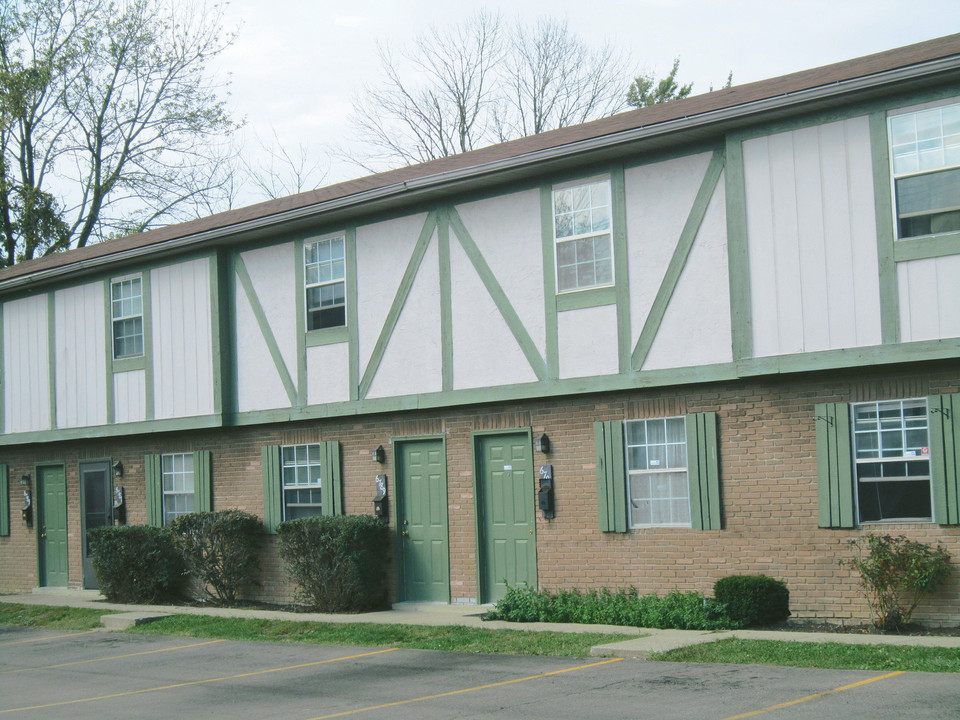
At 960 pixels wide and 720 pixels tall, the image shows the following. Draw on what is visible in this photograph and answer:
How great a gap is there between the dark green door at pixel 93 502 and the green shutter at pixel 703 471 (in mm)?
11848

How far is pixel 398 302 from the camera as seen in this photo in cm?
1596


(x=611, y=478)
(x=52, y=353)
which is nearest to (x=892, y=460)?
(x=611, y=478)

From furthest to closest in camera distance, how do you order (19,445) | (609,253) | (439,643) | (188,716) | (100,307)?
1. (19,445)
2. (100,307)
3. (609,253)
4. (439,643)
5. (188,716)

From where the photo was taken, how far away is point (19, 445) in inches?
870

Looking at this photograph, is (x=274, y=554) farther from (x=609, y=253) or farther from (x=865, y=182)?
(x=865, y=182)

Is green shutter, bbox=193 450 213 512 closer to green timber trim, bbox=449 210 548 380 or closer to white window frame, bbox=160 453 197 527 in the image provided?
white window frame, bbox=160 453 197 527

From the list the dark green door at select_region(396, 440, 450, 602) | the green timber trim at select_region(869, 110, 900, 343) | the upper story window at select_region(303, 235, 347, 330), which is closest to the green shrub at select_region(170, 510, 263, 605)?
the dark green door at select_region(396, 440, 450, 602)

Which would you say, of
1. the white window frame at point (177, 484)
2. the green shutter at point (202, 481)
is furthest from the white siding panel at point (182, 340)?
the white window frame at point (177, 484)

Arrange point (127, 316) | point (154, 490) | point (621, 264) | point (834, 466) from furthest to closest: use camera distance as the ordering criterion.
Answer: point (127, 316) → point (154, 490) → point (621, 264) → point (834, 466)

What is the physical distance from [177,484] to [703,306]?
10478 mm

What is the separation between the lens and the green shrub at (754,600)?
39.1ft

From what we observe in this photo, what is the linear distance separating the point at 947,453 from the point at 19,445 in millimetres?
17440

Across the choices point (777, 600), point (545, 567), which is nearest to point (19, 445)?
point (545, 567)

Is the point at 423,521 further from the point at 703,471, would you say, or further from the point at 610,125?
the point at 610,125
